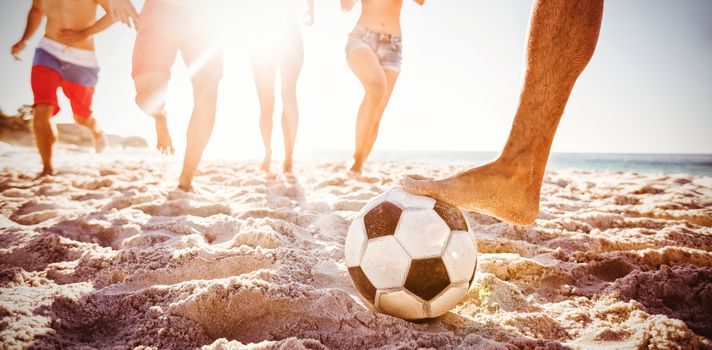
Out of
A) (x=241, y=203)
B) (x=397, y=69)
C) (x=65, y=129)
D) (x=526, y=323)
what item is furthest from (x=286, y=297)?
(x=65, y=129)

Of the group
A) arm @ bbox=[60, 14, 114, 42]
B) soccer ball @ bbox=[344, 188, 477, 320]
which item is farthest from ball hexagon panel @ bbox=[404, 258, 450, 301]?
arm @ bbox=[60, 14, 114, 42]

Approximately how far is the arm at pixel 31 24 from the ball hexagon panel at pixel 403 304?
18.2ft

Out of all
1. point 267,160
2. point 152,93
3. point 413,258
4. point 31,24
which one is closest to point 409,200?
point 413,258

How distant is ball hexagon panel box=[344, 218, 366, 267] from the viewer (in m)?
1.30

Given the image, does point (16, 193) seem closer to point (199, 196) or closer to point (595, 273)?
point (199, 196)

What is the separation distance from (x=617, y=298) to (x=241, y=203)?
252 centimetres

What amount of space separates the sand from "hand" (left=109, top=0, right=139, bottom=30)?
5.53ft

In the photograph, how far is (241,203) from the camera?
278 cm

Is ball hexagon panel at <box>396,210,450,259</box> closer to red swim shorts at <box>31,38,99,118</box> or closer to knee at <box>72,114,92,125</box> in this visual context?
red swim shorts at <box>31,38,99,118</box>

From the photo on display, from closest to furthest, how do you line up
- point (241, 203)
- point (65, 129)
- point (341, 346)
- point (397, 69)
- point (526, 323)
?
point (341, 346) → point (526, 323) → point (241, 203) → point (397, 69) → point (65, 129)

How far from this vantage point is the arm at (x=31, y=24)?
409cm

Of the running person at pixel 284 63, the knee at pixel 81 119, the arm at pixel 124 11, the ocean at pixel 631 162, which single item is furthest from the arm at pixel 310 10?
the ocean at pixel 631 162

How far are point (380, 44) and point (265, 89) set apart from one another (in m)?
1.71

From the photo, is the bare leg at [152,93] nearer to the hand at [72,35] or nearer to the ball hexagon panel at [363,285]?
the hand at [72,35]
